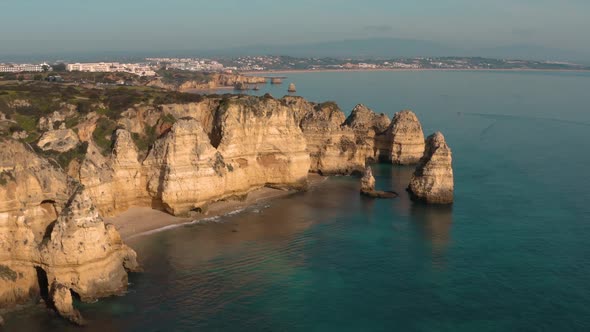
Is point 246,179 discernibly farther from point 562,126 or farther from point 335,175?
point 562,126

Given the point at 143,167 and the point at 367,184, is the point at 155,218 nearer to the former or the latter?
the point at 143,167

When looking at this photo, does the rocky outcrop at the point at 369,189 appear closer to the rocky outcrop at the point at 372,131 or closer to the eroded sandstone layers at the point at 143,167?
the eroded sandstone layers at the point at 143,167

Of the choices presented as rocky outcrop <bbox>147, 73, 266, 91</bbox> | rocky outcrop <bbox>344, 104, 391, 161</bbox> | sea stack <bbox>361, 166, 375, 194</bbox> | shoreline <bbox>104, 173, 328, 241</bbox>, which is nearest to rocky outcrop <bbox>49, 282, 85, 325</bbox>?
shoreline <bbox>104, 173, 328, 241</bbox>

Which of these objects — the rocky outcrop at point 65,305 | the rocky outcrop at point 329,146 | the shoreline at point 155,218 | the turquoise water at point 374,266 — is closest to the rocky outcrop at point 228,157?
the shoreline at point 155,218

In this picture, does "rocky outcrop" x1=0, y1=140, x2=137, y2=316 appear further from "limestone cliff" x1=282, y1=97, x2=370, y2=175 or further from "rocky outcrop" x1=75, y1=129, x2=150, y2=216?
"limestone cliff" x1=282, y1=97, x2=370, y2=175

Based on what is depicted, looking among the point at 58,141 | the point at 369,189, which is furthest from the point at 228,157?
the point at 58,141

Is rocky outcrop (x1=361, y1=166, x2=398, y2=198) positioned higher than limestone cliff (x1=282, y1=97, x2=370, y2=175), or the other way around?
limestone cliff (x1=282, y1=97, x2=370, y2=175)
